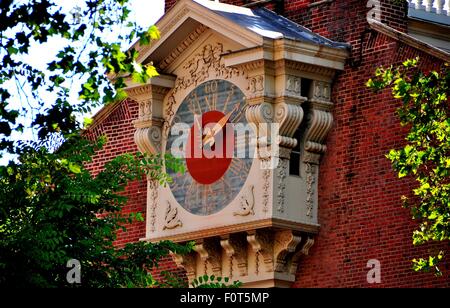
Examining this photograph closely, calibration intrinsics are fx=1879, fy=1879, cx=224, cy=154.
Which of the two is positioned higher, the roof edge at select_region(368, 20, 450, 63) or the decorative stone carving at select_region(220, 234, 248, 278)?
the roof edge at select_region(368, 20, 450, 63)

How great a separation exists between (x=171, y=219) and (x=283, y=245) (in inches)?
101

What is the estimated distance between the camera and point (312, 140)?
3309 cm

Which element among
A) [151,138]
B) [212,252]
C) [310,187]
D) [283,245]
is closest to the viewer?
[283,245]

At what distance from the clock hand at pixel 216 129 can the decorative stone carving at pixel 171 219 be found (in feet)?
4.72

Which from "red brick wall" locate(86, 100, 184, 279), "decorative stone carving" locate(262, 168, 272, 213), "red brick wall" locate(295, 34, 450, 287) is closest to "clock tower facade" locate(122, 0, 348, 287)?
"decorative stone carving" locate(262, 168, 272, 213)

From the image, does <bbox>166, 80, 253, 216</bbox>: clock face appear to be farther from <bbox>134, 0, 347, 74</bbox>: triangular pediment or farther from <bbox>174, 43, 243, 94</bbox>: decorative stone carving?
<bbox>134, 0, 347, 74</bbox>: triangular pediment

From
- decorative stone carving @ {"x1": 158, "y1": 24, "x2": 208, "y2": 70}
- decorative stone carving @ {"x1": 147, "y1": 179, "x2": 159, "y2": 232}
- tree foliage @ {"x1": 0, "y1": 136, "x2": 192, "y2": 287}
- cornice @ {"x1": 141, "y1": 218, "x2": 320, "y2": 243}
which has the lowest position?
tree foliage @ {"x1": 0, "y1": 136, "x2": 192, "y2": 287}

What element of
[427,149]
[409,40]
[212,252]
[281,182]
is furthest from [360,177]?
[427,149]

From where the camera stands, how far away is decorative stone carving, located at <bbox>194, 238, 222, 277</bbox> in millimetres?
33750

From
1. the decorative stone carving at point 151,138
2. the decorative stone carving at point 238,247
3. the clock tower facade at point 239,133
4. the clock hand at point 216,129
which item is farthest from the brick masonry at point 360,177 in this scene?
the decorative stone carving at point 151,138

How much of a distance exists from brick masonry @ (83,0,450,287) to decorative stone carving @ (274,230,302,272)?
0.39 metres

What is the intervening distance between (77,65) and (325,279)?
889 cm

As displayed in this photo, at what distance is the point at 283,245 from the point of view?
32.7m

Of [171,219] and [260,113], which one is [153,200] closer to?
[171,219]
